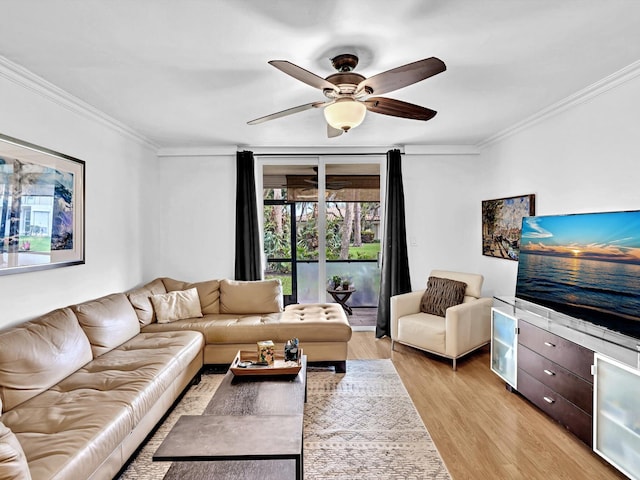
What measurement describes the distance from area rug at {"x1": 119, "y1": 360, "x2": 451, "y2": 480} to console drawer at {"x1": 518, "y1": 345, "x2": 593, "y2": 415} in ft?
3.18

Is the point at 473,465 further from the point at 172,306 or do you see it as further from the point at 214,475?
the point at 172,306

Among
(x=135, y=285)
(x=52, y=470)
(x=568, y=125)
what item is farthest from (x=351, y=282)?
(x=52, y=470)

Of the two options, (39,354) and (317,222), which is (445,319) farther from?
(39,354)

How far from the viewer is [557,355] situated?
8.59 feet

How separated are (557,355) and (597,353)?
0.37 meters

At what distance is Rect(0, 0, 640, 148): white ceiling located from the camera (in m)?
1.86

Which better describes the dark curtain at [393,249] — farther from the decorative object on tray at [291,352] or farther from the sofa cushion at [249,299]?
the decorative object on tray at [291,352]

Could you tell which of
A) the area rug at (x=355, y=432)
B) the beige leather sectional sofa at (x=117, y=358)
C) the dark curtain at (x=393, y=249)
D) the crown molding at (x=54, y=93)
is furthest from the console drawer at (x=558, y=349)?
the crown molding at (x=54, y=93)

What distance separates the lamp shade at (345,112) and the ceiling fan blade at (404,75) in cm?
11

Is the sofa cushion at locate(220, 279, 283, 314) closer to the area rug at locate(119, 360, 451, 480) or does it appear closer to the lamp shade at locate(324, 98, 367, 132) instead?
the area rug at locate(119, 360, 451, 480)

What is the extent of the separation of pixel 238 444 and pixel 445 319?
2.87 metres

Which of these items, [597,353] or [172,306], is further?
[172,306]

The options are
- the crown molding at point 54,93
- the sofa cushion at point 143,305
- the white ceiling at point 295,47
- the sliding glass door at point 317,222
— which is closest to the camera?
the white ceiling at point 295,47

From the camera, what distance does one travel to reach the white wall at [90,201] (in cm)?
259
